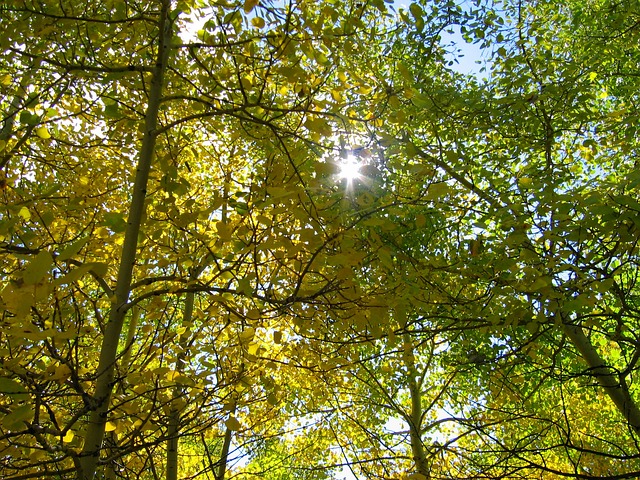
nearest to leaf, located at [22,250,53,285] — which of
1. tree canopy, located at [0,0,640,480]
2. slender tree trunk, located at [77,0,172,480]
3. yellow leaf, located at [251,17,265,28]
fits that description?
tree canopy, located at [0,0,640,480]

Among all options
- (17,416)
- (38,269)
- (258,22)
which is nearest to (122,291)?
(17,416)

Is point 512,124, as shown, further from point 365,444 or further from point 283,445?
point 283,445

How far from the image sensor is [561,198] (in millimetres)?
1919

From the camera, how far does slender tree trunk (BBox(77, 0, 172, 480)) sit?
198 centimetres

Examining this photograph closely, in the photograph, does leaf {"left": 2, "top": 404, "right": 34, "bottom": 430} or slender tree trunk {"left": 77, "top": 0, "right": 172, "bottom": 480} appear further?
slender tree trunk {"left": 77, "top": 0, "right": 172, "bottom": 480}

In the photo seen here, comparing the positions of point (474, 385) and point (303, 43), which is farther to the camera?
point (474, 385)

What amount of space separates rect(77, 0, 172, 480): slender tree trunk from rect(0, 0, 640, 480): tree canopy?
0.01 metres

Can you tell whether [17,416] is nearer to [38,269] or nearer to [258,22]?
[38,269]

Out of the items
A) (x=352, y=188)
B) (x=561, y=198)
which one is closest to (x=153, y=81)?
(x=352, y=188)

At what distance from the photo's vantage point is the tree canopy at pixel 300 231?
1938 mm

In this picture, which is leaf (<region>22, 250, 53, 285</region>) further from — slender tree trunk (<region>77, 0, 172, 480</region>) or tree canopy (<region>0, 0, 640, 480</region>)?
slender tree trunk (<region>77, 0, 172, 480</region>)

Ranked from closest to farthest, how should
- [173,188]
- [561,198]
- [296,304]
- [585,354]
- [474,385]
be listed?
[561,198]
[173,188]
[296,304]
[585,354]
[474,385]

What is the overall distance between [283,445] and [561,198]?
20.7ft

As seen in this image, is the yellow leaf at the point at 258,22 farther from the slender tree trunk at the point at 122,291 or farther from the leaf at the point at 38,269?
the leaf at the point at 38,269
